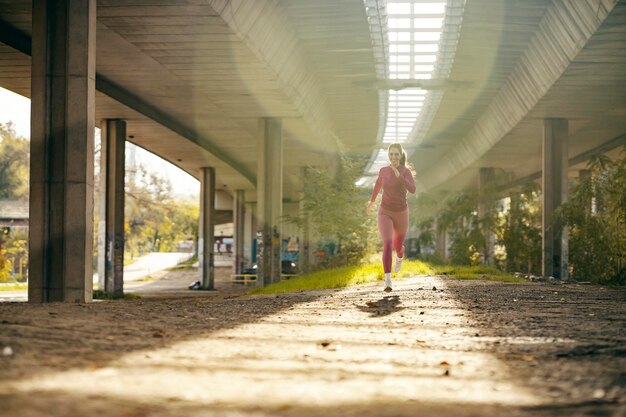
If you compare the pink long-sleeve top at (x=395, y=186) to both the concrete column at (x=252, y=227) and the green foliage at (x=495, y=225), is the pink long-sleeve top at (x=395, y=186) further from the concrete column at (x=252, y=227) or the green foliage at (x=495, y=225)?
the concrete column at (x=252, y=227)

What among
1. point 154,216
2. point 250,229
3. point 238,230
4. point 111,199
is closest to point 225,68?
point 111,199

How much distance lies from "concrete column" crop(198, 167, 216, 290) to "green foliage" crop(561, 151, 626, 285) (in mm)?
21782

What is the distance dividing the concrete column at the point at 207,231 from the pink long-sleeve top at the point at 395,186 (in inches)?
1242

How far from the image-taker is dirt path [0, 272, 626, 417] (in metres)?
3.65

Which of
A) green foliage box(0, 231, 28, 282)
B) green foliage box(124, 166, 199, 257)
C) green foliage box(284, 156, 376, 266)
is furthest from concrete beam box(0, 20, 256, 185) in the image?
green foliage box(124, 166, 199, 257)

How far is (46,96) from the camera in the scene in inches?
521

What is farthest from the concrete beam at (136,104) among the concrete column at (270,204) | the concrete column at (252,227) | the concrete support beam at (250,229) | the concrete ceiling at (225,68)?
the concrete support beam at (250,229)

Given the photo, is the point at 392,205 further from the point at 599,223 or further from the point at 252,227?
the point at 252,227

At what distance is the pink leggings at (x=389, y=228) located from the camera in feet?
39.1

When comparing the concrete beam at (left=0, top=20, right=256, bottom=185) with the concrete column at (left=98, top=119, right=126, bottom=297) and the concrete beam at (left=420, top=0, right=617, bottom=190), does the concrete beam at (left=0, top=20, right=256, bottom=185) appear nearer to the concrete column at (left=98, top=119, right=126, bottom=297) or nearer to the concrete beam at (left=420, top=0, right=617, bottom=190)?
the concrete column at (left=98, top=119, right=126, bottom=297)

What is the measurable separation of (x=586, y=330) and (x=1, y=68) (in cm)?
1920

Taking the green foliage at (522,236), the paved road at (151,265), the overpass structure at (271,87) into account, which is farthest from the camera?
the paved road at (151,265)

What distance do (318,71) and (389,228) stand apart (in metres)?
15.3

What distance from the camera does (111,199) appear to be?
30516 millimetres
